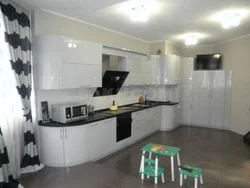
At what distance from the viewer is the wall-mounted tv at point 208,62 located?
6008 mm

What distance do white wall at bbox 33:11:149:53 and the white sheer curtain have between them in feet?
2.34

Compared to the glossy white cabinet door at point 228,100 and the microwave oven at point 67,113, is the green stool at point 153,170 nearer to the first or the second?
the microwave oven at point 67,113

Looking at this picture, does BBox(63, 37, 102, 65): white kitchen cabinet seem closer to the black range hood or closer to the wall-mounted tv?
the black range hood

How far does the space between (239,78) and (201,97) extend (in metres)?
1.26

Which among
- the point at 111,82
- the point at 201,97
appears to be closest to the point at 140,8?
the point at 111,82

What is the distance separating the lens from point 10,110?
108 inches

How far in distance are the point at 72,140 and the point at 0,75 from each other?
1473 millimetres

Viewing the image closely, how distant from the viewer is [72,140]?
3.23 m

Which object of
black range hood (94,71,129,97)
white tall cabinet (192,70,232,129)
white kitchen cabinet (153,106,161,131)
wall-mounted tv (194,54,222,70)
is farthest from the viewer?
wall-mounted tv (194,54,222,70)

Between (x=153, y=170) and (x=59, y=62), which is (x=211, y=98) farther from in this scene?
(x=59, y=62)

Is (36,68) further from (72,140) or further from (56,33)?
(72,140)

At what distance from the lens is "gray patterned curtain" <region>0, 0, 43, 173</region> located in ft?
8.77

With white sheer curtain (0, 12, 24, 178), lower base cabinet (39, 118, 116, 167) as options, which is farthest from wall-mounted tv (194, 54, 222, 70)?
white sheer curtain (0, 12, 24, 178)

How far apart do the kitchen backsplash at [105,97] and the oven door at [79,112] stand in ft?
1.49
